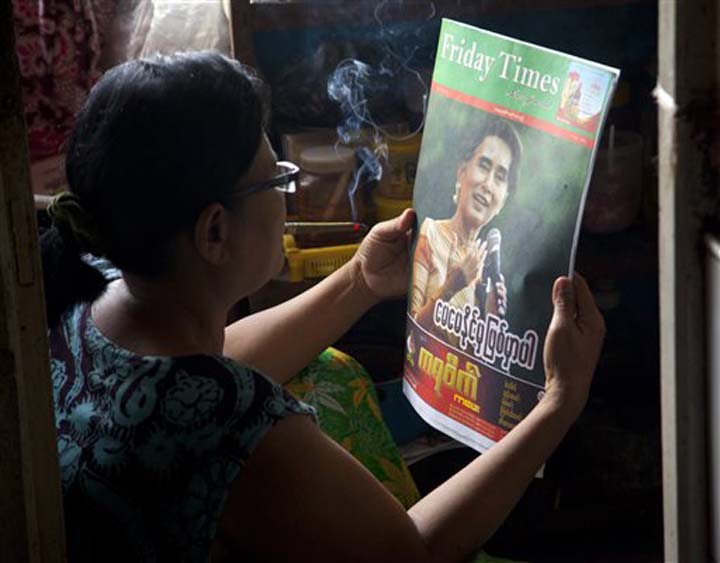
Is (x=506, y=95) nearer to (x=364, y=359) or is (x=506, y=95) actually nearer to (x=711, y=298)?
(x=711, y=298)

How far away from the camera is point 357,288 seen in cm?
175

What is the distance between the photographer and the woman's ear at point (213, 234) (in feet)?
4.30

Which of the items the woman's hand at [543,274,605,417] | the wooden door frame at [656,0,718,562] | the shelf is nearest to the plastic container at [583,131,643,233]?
the shelf

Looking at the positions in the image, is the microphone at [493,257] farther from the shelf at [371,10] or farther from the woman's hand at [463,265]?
the shelf at [371,10]

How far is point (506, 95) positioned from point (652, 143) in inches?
37.1

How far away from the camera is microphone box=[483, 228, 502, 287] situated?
1.47 m

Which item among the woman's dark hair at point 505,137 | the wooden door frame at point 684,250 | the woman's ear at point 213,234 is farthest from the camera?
the woman's dark hair at point 505,137

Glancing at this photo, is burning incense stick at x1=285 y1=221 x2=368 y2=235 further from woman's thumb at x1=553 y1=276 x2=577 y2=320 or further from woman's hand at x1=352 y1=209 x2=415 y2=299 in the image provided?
woman's thumb at x1=553 y1=276 x2=577 y2=320

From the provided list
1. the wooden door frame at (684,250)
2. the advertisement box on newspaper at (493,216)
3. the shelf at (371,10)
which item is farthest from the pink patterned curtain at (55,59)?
the wooden door frame at (684,250)

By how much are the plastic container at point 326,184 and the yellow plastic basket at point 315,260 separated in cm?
9

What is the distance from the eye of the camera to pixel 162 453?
1.22 m

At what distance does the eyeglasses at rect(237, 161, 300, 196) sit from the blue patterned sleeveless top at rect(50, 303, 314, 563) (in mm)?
196

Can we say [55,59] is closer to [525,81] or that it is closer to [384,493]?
[525,81]

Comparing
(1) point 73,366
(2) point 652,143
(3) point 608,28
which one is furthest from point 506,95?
(3) point 608,28
